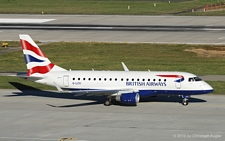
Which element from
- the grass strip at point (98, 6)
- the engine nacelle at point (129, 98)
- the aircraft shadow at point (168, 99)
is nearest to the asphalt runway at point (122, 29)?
the grass strip at point (98, 6)

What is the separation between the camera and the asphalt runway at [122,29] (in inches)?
3936

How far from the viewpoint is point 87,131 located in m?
46.9

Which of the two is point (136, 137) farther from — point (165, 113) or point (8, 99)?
point (8, 99)

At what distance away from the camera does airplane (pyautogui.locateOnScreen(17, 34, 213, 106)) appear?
56344 millimetres

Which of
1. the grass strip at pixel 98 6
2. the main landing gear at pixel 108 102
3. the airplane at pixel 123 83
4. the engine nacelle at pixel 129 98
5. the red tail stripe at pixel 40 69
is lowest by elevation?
the main landing gear at pixel 108 102

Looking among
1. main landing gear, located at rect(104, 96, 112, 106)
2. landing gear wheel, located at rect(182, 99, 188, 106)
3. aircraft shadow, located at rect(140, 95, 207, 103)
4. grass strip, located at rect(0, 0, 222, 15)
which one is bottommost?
aircraft shadow, located at rect(140, 95, 207, 103)

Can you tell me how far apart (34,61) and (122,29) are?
172 ft

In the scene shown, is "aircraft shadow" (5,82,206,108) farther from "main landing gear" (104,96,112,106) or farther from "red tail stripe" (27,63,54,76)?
"red tail stripe" (27,63,54,76)

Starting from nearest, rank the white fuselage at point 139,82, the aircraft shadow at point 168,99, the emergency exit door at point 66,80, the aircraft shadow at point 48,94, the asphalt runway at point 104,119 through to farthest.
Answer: the asphalt runway at point 104,119 < the white fuselage at point 139,82 < the emergency exit door at point 66,80 < the aircraft shadow at point 168,99 < the aircraft shadow at point 48,94

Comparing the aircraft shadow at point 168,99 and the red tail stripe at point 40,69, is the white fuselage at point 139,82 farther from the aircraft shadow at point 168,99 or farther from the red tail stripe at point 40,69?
the aircraft shadow at point 168,99

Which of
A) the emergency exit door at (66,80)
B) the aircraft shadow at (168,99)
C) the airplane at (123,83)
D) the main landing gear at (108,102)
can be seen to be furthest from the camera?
the aircraft shadow at (168,99)

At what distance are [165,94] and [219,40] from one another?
1644 inches

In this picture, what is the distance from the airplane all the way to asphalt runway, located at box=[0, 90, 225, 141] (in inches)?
50.2

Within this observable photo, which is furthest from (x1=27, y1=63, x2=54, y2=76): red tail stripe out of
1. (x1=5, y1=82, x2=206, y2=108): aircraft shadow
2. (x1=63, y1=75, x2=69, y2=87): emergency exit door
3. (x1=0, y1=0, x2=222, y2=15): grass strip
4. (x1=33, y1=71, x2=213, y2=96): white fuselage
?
(x1=0, y1=0, x2=222, y2=15): grass strip
